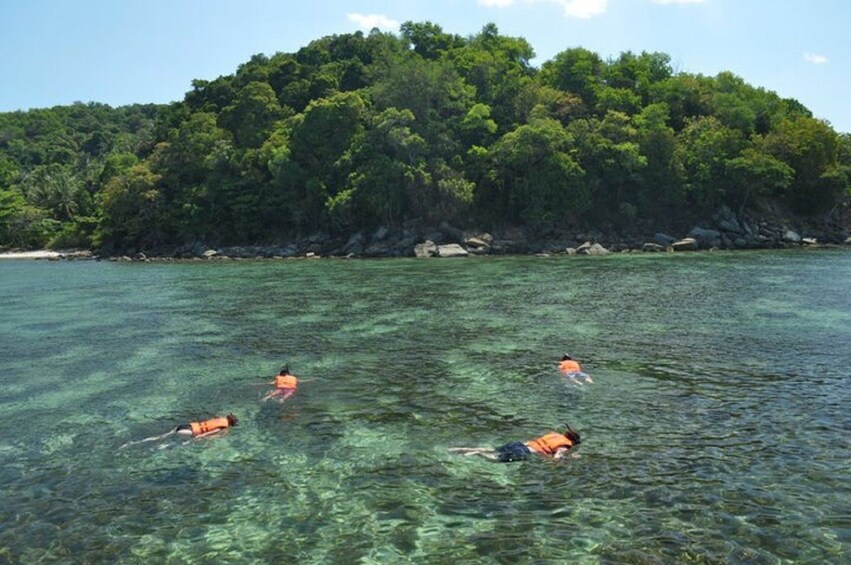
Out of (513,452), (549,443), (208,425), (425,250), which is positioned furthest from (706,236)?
(208,425)

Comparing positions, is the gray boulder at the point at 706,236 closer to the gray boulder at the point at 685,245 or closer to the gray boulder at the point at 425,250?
the gray boulder at the point at 685,245

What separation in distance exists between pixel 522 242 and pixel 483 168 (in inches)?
415

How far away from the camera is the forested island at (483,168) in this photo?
67.4m

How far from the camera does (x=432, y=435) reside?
41.2ft

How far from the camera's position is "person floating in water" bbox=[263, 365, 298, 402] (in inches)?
612

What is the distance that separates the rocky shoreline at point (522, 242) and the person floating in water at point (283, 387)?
46347mm

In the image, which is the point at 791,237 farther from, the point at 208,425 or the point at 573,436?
the point at 208,425

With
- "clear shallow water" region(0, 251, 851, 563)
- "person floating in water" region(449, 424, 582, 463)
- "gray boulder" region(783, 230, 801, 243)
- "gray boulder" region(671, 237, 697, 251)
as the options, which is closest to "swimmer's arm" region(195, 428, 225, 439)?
"clear shallow water" region(0, 251, 851, 563)

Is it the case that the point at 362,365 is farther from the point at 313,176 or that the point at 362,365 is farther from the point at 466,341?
the point at 313,176

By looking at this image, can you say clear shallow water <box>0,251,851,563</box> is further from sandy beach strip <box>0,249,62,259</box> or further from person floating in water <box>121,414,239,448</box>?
sandy beach strip <box>0,249,62,259</box>

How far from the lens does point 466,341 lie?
21.8 meters

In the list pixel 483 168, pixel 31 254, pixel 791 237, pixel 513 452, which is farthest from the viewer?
pixel 31 254

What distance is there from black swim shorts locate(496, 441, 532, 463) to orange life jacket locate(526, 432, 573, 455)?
0.16m

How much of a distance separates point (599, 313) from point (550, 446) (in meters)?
16.7
